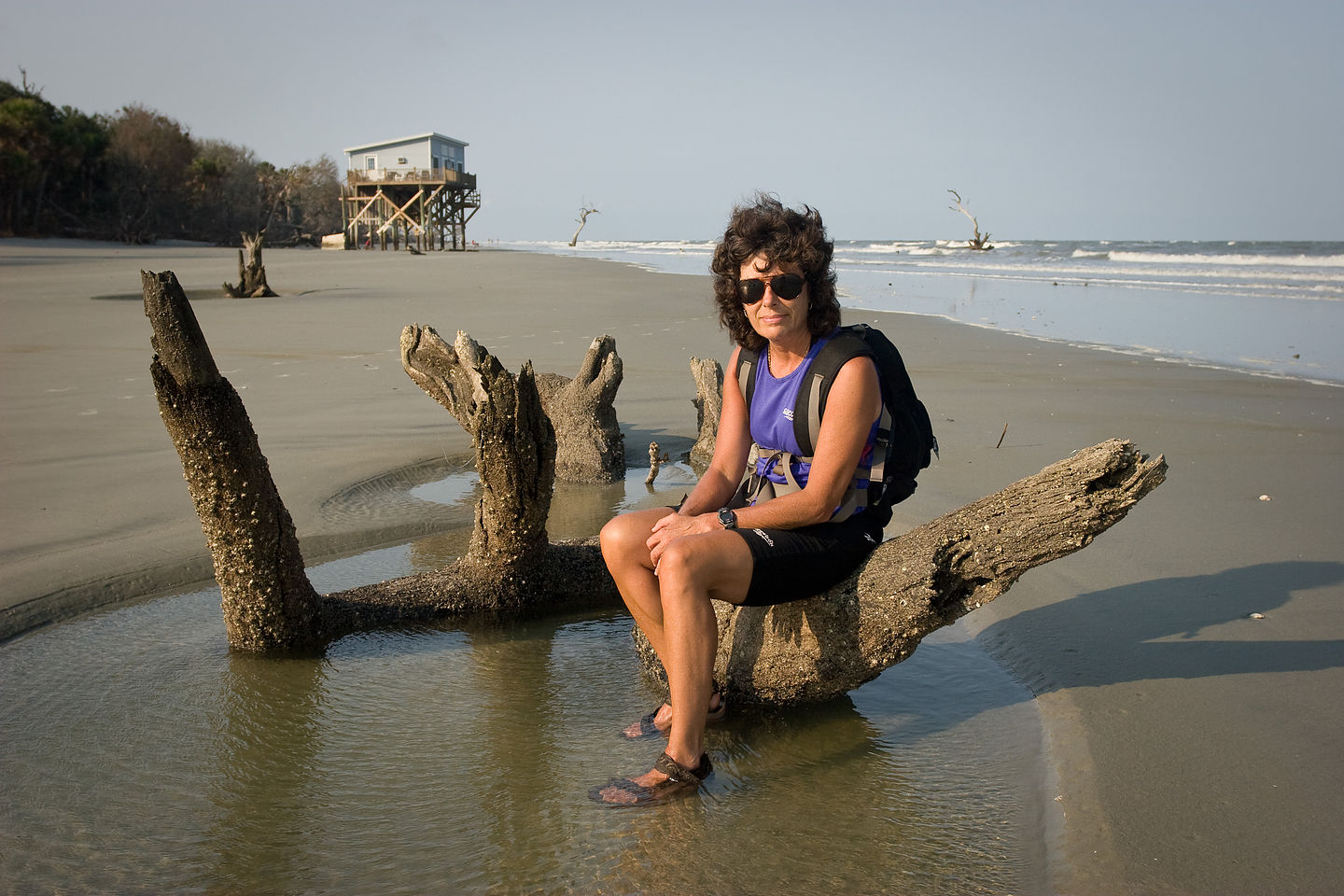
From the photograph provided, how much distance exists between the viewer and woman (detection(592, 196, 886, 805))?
10.1 feet

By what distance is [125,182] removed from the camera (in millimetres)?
40750

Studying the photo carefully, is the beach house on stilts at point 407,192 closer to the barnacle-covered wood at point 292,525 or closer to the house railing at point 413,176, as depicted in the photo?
the house railing at point 413,176

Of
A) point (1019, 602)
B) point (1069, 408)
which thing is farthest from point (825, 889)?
point (1069, 408)

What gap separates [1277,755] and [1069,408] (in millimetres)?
6291

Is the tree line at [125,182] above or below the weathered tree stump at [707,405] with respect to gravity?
above

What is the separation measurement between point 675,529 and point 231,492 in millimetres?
1798

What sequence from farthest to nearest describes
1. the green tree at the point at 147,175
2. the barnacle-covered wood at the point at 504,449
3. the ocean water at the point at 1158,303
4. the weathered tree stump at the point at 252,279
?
1. the green tree at the point at 147,175
2. the weathered tree stump at the point at 252,279
3. the ocean water at the point at 1158,303
4. the barnacle-covered wood at the point at 504,449

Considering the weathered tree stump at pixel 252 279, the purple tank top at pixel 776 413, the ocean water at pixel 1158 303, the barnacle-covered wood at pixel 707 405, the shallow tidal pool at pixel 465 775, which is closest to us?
the shallow tidal pool at pixel 465 775

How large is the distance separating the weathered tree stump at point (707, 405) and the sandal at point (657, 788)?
3664mm

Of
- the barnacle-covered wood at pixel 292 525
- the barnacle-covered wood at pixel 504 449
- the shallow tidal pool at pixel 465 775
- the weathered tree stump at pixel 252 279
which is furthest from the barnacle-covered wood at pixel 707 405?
the weathered tree stump at pixel 252 279

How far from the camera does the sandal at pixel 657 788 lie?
9.56ft

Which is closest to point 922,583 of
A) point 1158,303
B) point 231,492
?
point 231,492

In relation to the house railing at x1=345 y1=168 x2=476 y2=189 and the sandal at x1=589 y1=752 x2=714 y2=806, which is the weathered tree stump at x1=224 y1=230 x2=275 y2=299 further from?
the house railing at x1=345 y1=168 x2=476 y2=189

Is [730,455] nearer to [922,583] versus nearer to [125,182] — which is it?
[922,583]
